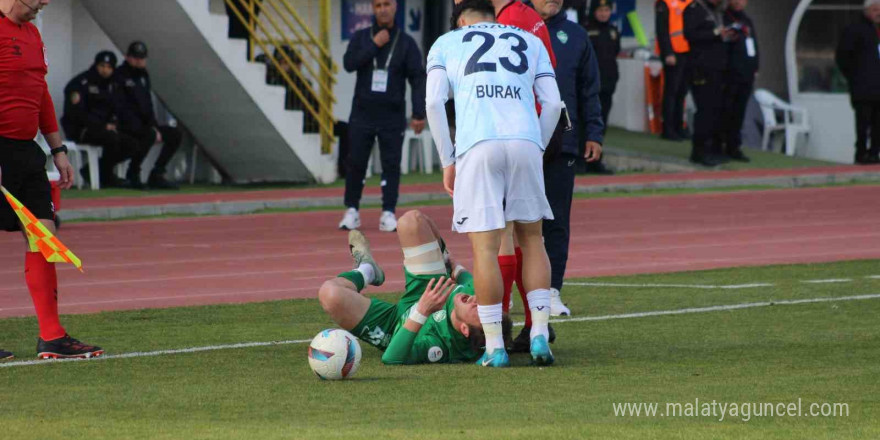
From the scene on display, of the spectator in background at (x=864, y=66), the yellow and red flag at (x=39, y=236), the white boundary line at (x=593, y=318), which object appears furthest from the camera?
the spectator in background at (x=864, y=66)

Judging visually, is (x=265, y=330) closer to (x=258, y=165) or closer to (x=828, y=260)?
(x=828, y=260)

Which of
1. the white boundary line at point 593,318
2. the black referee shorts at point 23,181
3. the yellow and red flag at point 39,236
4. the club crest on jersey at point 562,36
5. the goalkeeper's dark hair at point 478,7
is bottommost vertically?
the white boundary line at point 593,318

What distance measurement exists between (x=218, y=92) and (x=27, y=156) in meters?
13.8

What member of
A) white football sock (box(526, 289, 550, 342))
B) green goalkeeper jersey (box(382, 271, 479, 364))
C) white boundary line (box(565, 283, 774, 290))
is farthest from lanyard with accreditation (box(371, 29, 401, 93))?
white football sock (box(526, 289, 550, 342))

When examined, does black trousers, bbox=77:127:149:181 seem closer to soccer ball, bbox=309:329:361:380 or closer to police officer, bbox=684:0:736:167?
police officer, bbox=684:0:736:167

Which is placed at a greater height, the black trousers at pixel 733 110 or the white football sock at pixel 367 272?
the white football sock at pixel 367 272

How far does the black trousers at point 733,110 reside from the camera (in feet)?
82.9

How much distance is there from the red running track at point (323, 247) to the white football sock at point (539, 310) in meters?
3.75

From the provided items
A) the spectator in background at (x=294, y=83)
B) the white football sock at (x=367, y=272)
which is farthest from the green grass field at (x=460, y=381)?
the spectator in background at (x=294, y=83)

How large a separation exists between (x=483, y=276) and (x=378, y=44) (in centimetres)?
913

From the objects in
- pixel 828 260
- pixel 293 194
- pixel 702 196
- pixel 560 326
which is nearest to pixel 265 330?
pixel 560 326

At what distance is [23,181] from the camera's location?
8.73 metres

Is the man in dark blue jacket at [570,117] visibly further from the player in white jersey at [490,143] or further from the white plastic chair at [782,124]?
the white plastic chair at [782,124]

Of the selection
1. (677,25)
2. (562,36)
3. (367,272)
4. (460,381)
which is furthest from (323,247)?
(677,25)
